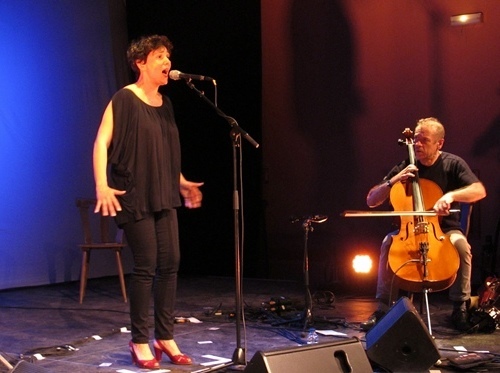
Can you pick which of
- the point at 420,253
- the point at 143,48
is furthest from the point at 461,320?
the point at 143,48

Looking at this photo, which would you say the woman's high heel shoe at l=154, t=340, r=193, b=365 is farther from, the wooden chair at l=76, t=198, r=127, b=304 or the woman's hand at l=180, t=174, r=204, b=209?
the wooden chair at l=76, t=198, r=127, b=304

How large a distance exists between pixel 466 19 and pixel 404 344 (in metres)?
4.11

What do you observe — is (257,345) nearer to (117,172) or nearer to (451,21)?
(117,172)

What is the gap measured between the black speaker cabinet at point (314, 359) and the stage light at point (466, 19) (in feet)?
15.1

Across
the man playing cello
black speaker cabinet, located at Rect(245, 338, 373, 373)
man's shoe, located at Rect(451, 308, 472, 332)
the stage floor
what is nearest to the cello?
the man playing cello

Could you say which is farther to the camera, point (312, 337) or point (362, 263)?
point (362, 263)

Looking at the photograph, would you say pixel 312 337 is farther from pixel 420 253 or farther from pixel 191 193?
pixel 191 193

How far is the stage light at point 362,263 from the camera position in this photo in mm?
5988

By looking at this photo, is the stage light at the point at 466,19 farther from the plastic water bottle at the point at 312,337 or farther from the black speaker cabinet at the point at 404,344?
the black speaker cabinet at the point at 404,344

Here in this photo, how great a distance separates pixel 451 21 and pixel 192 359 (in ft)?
13.9

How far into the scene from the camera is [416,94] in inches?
253

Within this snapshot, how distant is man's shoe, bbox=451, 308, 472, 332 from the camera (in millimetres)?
4121

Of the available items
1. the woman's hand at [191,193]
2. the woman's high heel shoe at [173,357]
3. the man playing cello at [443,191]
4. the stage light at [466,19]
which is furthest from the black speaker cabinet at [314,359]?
the stage light at [466,19]

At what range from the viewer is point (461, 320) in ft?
13.6
